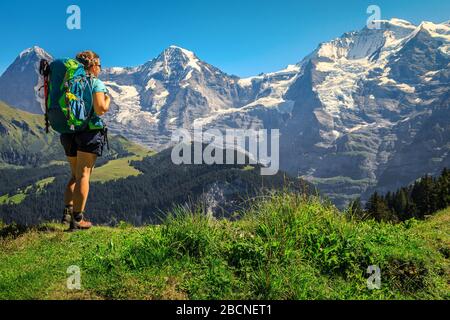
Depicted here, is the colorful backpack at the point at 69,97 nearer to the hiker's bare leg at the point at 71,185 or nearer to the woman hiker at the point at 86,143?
the woman hiker at the point at 86,143

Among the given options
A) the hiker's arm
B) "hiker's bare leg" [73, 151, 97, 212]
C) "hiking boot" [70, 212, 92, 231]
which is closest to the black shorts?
"hiker's bare leg" [73, 151, 97, 212]

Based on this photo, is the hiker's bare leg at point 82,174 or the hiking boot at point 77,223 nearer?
the hiker's bare leg at point 82,174

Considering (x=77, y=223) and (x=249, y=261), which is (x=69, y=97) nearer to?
(x=77, y=223)

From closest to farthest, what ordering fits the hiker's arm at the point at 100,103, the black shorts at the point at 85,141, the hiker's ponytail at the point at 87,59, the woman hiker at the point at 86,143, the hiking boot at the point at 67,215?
1. the hiker's arm at the point at 100,103
2. the woman hiker at the point at 86,143
3. the black shorts at the point at 85,141
4. the hiker's ponytail at the point at 87,59
5. the hiking boot at the point at 67,215

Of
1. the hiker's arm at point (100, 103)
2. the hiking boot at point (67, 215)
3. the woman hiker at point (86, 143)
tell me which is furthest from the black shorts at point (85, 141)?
the hiking boot at point (67, 215)

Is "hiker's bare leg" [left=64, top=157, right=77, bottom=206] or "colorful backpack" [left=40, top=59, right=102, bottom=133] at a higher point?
"colorful backpack" [left=40, top=59, right=102, bottom=133]

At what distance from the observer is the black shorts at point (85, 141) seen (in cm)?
1128

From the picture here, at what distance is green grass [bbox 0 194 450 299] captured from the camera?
7.27m

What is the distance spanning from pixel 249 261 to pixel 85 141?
5.72 m

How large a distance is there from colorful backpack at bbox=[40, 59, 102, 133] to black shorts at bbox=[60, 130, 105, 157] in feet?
0.63

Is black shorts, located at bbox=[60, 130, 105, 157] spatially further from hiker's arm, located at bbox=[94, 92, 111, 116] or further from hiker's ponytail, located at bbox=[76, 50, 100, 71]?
hiker's ponytail, located at bbox=[76, 50, 100, 71]

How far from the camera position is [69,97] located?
1090 cm

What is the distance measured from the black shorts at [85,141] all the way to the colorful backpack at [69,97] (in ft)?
0.63
